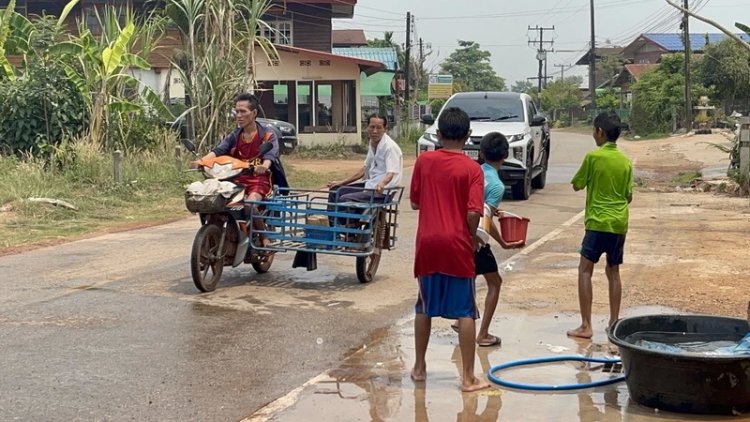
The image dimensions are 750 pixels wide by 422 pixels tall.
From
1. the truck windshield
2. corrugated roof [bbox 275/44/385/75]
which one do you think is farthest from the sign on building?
the truck windshield

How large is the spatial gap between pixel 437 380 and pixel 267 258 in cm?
397

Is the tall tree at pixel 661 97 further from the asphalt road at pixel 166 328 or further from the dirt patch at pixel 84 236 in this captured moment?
the asphalt road at pixel 166 328

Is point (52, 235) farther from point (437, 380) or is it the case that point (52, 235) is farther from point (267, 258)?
point (437, 380)

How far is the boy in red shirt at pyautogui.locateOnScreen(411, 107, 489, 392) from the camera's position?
543 centimetres

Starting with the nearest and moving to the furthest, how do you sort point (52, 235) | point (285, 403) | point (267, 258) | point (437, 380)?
point (285, 403), point (437, 380), point (267, 258), point (52, 235)

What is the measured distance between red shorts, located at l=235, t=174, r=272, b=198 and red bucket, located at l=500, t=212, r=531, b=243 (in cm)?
333

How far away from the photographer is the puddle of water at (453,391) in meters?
5.16

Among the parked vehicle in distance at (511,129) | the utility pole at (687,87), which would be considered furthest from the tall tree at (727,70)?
the parked vehicle in distance at (511,129)

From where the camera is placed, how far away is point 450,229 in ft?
17.8

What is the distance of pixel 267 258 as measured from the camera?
9.48m

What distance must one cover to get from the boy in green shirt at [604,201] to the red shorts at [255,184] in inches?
133

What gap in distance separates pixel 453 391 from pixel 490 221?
1214 mm

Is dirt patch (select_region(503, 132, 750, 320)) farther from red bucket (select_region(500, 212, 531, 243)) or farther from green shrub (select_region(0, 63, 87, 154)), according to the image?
green shrub (select_region(0, 63, 87, 154))

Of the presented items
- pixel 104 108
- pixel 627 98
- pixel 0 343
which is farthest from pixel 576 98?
pixel 0 343
